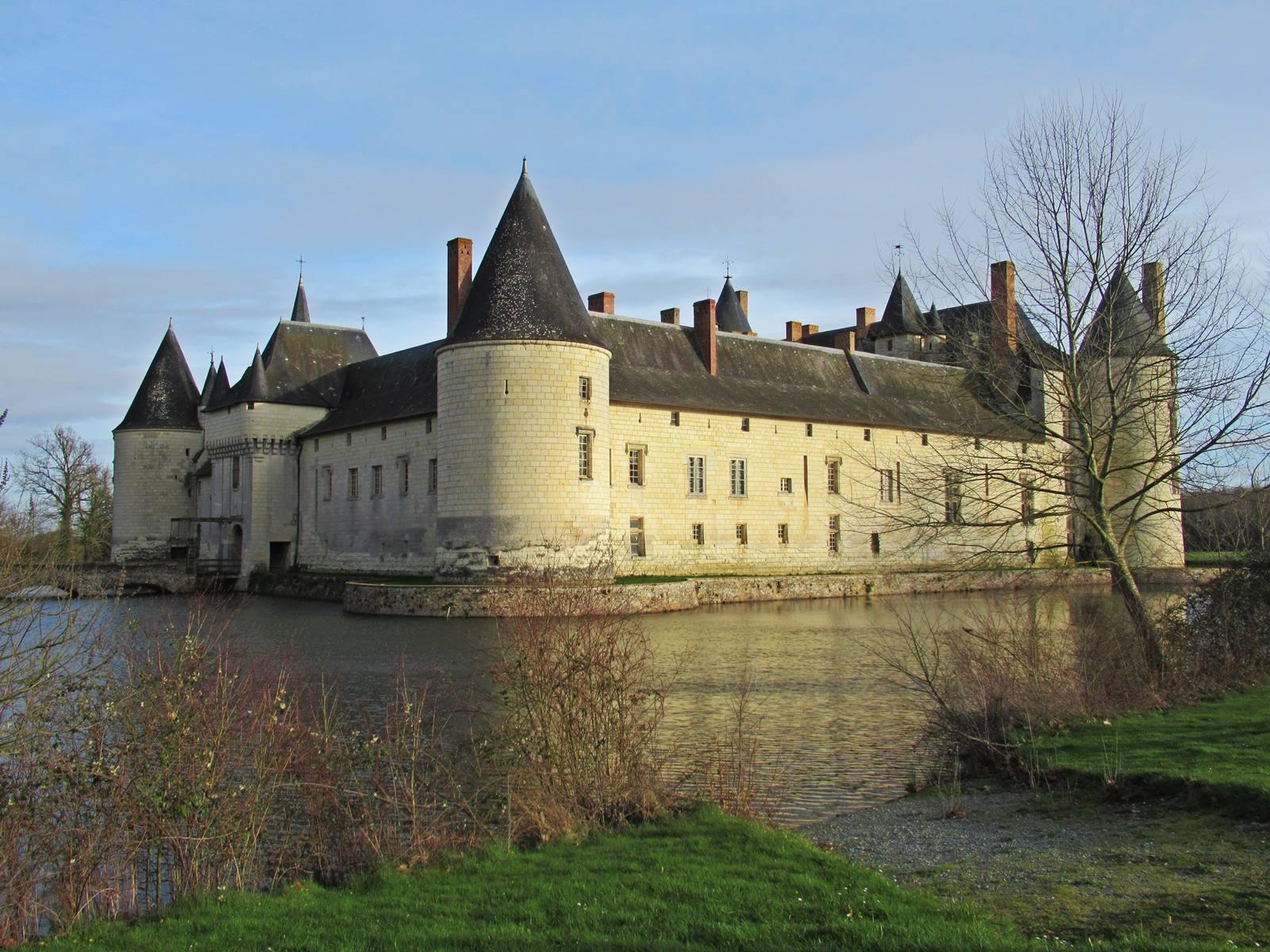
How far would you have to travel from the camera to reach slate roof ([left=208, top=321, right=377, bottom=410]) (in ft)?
Answer: 113

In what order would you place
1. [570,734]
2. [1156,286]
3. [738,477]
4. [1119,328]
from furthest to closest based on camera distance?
1. [738,477]
2. [1119,328]
3. [1156,286]
4. [570,734]

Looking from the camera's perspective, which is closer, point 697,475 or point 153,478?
point 697,475

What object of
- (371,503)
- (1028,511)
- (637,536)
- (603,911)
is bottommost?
(603,911)

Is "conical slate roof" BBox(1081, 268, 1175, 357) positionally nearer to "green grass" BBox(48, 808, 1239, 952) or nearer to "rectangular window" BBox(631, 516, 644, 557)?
"green grass" BBox(48, 808, 1239, 952)

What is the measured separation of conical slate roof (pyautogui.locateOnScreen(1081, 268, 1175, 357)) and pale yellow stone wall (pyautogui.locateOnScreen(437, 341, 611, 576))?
14.8 metres

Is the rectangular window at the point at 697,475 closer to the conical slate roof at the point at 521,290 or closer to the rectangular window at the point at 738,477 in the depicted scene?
the rectangular window at the point at 738,477

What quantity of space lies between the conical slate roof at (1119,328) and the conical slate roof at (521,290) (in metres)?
15.0

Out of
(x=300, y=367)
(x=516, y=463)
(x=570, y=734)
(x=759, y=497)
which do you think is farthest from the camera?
(x=300, y=367)

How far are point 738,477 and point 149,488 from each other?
21.1 meters

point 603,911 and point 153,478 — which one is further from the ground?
point 153,478

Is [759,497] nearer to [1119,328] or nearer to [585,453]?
[585,453]

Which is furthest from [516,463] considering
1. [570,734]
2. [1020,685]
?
[570,734]

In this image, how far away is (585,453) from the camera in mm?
26453

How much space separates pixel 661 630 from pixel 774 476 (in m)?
13.3
